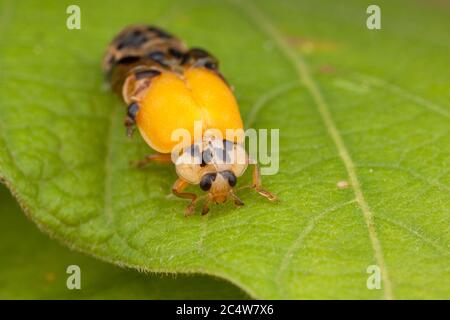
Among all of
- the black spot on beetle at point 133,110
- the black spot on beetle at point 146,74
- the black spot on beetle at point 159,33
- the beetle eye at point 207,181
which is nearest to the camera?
the beetle eye at point 207,181

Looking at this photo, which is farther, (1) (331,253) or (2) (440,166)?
(2) (440,166)

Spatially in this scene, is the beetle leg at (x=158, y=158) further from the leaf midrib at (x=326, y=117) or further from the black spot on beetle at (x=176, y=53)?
the leaf midrib at (x=326, y=117)

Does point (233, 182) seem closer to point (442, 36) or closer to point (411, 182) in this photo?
point (411, 182)

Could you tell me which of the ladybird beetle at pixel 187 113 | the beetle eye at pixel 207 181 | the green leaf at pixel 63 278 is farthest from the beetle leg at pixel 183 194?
the green leaf at pixel 63 278

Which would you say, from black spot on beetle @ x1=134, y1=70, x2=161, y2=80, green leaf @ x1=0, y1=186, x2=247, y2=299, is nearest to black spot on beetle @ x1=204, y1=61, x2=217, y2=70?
black spot on beetle @ x1=134, y1=70, x2=161, y2=80

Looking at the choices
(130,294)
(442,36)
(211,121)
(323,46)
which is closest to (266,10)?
(323,46)

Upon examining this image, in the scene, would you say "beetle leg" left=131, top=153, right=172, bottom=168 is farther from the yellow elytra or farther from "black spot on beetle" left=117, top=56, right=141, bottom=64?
"black spot on beetle" left=117, top=56, right=141, bottom=64

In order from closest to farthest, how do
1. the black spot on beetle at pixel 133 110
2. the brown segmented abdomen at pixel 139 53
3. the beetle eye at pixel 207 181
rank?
the beetle eye at pixel 207 181 → the black spot on beetle at pixel 133 110 → the brown segmented abdomen at pixel 139 53
